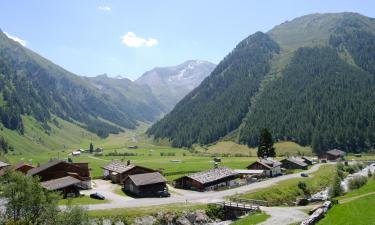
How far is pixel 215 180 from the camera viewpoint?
119 metres

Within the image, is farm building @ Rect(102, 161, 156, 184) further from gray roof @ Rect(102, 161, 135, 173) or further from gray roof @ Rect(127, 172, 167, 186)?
gray roof @ Rect(127, 172, 167, 186)

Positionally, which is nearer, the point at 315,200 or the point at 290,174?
the point at 315,200

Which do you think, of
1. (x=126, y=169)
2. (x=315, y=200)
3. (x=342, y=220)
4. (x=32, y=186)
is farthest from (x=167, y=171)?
(x=342, y=220)

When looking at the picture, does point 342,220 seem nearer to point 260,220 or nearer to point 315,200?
point 260,220

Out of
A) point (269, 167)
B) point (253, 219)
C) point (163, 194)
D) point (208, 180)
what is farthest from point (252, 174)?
point (253, 219)

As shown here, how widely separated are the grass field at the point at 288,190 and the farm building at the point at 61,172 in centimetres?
4358

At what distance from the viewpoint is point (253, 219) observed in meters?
77.9

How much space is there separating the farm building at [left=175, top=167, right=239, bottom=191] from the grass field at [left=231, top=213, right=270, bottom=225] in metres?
34.5

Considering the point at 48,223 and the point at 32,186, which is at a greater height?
the point at 32,186

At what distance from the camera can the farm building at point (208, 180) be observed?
116 metres

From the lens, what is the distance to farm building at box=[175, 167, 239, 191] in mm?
116363

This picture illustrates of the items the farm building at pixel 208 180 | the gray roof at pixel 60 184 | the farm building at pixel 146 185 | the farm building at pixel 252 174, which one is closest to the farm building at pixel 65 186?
the gray roof at pixel 60 184

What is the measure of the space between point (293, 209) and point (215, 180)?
34327mm

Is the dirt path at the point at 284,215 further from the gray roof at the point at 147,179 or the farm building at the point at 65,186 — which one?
the farm building at the point at 65,186
